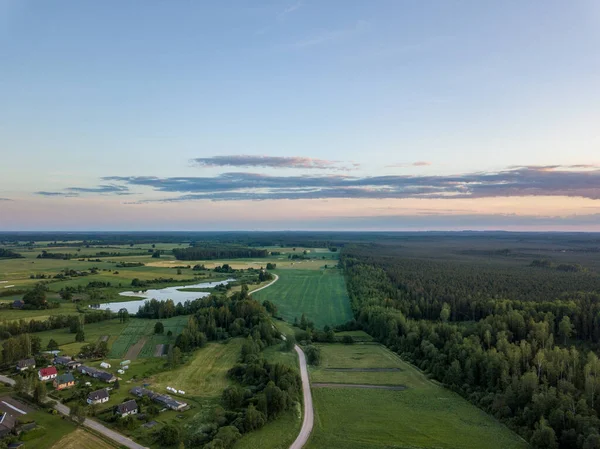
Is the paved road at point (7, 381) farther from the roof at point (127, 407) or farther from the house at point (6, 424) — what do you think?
the roof at point (127, 407)

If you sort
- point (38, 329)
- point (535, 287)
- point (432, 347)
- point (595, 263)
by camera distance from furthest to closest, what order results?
point (595, 263), point (535, 287), point (38, 329), point (432, 347)

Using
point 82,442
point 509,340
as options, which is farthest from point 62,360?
point 509,340

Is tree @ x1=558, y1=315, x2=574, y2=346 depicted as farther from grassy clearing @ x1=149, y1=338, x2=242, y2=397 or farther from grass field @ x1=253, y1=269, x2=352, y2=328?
grassy clearing @ x1=149, y1=338, x2=242, y2=397

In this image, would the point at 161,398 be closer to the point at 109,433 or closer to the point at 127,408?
the point at 127,408

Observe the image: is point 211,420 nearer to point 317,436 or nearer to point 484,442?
point 317,436

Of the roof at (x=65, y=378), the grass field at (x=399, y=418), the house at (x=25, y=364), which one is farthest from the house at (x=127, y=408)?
the house at (x=25, y=364)

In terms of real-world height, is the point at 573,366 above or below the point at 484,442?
above

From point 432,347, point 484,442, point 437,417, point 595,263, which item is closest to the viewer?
point 484,442

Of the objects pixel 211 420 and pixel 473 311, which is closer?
pixel 211 420

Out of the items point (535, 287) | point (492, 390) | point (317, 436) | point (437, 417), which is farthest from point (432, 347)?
point (535, 287)
